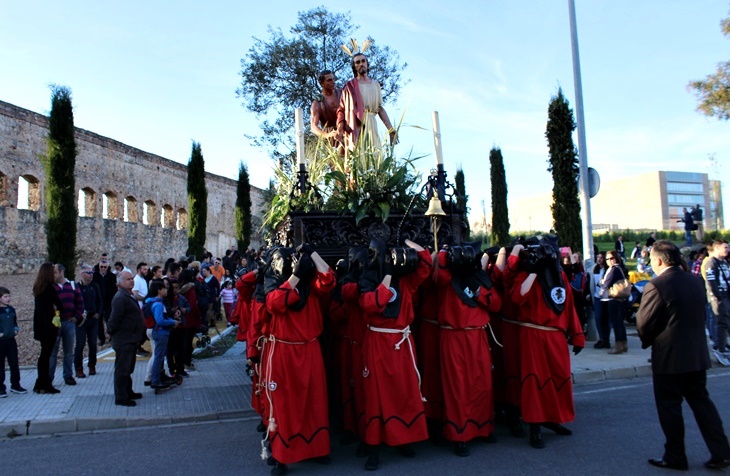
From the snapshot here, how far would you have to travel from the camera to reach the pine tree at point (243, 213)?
1145 inches

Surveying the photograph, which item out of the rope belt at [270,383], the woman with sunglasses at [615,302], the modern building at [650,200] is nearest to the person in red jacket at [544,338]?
the rope belt at [270,383]

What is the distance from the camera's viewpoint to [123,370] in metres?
7.39

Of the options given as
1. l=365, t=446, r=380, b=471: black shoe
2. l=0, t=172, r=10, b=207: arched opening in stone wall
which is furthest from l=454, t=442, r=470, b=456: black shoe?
l=0, t=172, r=10, b=207: arched opening in stone wall

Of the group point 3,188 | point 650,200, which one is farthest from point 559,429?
point 650,200

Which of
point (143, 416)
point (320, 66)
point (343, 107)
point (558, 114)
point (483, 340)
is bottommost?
point (143, 416)

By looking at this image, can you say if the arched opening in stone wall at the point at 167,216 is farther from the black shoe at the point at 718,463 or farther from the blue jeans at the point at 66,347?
the black shoe at the point at 718,463

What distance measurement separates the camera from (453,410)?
5137 mm

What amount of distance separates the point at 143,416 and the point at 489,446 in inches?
161

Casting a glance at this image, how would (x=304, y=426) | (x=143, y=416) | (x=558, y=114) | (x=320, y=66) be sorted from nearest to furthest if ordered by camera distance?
(x=304, y=426)
(x=143, y=416)
(x=558, y=114)
(x=320, y=66)

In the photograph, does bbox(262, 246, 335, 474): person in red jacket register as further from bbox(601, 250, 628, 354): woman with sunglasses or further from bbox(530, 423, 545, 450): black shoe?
bbox(601, 250, 628, 354): woman with sunglasses

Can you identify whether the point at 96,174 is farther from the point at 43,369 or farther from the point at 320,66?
the point at 43,369

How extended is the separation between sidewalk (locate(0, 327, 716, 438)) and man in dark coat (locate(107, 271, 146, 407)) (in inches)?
7.7

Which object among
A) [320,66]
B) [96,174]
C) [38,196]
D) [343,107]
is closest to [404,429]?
[343,107]

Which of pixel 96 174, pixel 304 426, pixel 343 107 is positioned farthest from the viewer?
pixel 96 174
